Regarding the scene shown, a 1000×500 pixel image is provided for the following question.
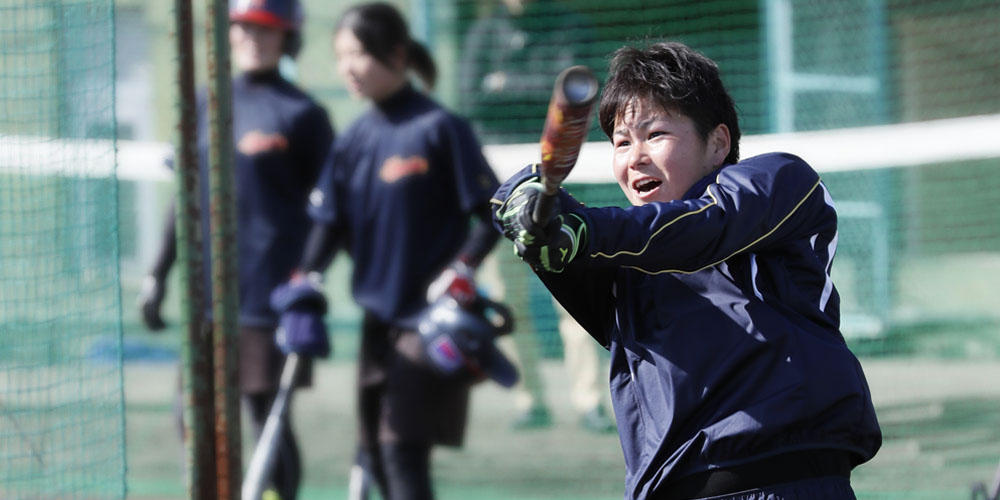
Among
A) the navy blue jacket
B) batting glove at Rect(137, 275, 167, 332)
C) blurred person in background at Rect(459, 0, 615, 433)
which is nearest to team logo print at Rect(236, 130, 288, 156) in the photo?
batting glove at Rect(137, 275, 167, 332)

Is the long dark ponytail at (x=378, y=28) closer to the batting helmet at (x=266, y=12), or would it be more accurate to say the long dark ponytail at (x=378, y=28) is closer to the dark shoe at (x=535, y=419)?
the batting helmet at (x=266, y=12)

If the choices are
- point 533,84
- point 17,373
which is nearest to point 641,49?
point 17,373

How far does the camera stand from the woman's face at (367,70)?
475 centimetres

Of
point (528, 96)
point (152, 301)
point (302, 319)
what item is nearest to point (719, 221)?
point (302, 319)

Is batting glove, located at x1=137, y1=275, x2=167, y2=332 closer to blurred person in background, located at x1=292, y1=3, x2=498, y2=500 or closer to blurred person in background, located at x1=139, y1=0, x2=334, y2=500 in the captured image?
blurred person in background, located at x1=139, y1=0, x2=334, y2=500

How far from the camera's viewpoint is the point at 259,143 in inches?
199

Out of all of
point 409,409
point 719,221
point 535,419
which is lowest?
point 535,419

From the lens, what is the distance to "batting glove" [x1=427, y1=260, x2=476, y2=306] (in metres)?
4.42

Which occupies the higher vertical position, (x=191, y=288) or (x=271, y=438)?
(x=191, y=288)

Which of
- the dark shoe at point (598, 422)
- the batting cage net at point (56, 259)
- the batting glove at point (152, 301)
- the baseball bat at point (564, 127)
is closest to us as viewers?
the baseball bat at point (564, 127)

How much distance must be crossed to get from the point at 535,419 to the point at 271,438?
117 inches

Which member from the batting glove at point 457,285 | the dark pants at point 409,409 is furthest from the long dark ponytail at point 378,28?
the dark pants at point 409,409

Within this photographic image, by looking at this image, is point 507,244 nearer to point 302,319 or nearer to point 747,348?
point 302,319

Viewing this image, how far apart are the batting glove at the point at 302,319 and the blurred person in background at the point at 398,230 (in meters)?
0.11
